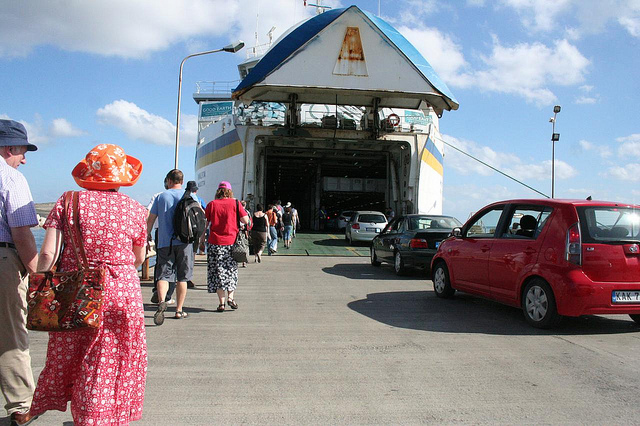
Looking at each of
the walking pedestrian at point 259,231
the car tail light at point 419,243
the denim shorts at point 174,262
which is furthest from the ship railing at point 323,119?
the denim shorts at point 174,262

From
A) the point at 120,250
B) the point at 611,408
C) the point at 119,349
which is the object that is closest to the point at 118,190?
the point at 120,250

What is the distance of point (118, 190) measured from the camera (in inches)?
119

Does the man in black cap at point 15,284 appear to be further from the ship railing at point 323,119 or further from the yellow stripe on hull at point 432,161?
the yellow stripe on hull at point 432,161

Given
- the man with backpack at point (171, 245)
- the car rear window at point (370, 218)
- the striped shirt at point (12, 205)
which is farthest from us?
the car rear window at point (370, 218)

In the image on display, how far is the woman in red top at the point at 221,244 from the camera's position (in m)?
6.78

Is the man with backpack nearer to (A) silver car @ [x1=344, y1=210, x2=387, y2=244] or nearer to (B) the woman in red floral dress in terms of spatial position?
(B) the woman in red floral dress

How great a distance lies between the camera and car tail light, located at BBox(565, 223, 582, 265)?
18.7 feet

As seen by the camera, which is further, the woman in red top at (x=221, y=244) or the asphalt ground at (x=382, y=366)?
the woman in red top at (x=221, y=244)

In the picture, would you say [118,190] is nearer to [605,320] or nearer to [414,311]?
[414,311]

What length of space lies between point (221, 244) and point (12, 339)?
3.70 m

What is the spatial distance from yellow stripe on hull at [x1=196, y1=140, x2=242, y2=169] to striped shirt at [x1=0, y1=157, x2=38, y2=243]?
62.6ft

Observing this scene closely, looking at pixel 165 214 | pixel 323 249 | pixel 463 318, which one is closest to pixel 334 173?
pixel 323 249

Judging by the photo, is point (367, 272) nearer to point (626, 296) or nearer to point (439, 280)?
point (439, 280)

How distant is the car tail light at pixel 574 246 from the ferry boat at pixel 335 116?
1237cm
